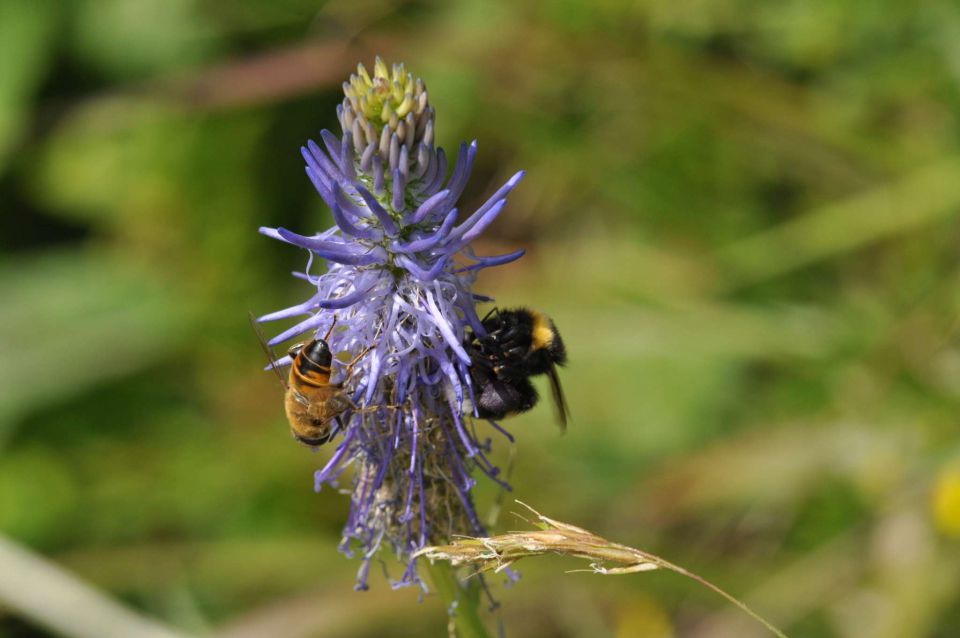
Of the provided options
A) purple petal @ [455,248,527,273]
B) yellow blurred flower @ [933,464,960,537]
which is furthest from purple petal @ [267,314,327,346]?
yellow blurred flower @ [933,464,960,537]

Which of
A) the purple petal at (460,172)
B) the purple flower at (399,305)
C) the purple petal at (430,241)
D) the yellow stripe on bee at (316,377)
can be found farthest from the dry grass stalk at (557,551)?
the purple petal at (460,172)

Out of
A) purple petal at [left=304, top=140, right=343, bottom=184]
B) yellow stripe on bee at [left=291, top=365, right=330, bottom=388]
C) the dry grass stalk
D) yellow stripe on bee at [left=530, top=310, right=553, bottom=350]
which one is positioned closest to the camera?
the dry grass stalk

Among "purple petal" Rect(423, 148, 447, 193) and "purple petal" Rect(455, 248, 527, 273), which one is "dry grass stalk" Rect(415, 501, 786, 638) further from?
"purple petal" Rect(423, 148, 447, 193)

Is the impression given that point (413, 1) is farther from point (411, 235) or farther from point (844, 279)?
point (411, 235)

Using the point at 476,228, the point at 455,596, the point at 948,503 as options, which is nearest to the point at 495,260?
the point at 476,228

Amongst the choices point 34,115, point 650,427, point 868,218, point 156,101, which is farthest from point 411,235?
point 34,115
